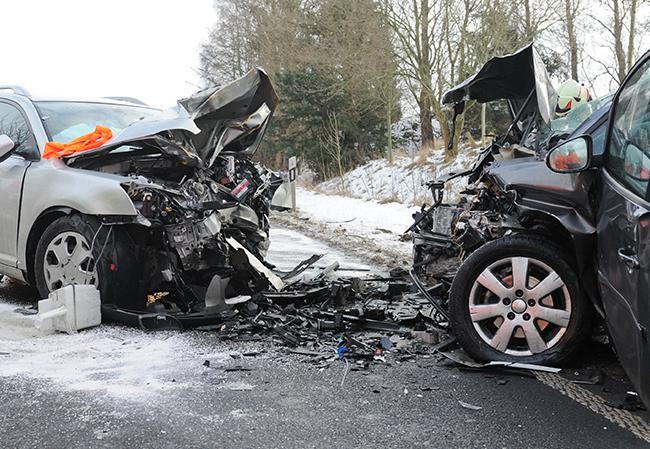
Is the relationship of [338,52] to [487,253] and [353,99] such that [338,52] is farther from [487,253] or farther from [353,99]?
[487,253]

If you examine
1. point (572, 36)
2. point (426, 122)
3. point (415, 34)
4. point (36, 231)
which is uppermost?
point (415, 34)

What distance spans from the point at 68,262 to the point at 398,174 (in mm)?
20288

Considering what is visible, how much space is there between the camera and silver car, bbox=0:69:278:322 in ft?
15.1

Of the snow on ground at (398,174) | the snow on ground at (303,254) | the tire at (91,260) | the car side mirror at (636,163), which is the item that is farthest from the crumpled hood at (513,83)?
the snow on ground at (398,174)

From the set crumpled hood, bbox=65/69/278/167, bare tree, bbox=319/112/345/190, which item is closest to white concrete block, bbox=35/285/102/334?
crumpled hood, bbox=65/69/278/167

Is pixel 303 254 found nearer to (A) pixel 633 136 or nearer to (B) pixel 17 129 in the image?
(B) pixel 17 129

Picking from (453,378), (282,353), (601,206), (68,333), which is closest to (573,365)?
(453,378)

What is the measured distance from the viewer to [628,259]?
2527 mm

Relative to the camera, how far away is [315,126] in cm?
2984

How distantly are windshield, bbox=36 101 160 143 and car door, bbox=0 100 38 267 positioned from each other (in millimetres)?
199

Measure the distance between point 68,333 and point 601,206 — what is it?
373 centimetres

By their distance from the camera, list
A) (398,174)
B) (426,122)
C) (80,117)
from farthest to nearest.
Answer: (426,122), (398,174), (80,117)

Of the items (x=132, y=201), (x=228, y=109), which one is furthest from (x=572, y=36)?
(x=132, y=201)

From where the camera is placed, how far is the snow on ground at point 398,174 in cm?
2097
